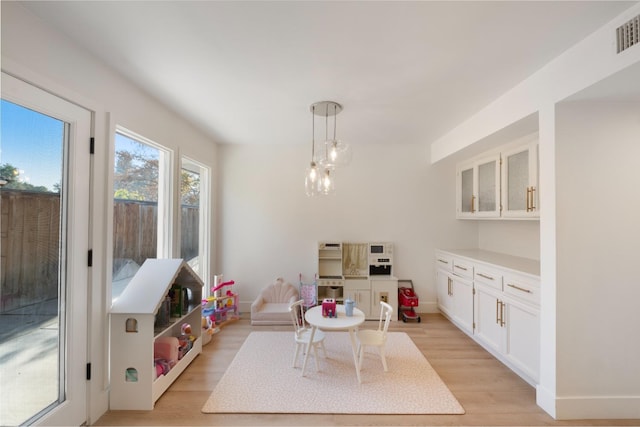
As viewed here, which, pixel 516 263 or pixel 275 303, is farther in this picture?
pixel 275 303

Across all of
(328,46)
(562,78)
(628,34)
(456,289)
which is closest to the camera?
(628,34)

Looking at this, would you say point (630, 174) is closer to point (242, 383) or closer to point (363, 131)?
point (363, 131)

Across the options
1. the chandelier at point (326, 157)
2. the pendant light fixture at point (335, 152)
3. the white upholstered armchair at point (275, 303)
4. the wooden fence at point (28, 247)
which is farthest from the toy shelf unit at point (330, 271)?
the wooden fence at point (28, 247)

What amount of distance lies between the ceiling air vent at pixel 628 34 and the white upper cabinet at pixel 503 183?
44.3 inches

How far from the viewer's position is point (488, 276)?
9.23 feet

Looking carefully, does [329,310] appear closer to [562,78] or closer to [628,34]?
[562,78]

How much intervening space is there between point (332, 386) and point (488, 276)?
1942 millimetres

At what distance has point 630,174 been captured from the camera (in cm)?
187

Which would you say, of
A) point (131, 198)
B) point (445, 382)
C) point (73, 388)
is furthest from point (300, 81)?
point (445, 382)

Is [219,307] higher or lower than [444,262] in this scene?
lower

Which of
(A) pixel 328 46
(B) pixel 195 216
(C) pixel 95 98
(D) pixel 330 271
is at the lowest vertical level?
(D) pixel 330 271

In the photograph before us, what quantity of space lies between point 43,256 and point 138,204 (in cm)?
93

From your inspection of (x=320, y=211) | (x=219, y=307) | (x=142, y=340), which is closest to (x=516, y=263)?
(x=320, y=211)

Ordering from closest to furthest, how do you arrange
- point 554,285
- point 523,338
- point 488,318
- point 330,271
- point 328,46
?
point 328,46, point 554,285, point 523,338, point 488,318, point 330,271
